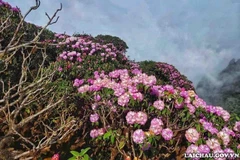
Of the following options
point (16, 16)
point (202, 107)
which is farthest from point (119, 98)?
point (16, 16)

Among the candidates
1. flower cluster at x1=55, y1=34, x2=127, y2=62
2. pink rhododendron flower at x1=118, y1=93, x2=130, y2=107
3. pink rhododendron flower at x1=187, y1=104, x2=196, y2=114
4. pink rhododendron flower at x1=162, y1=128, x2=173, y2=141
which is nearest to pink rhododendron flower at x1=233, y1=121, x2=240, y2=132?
pink rhododendron flower at x1=187, y1=104, x2=196, y2=114

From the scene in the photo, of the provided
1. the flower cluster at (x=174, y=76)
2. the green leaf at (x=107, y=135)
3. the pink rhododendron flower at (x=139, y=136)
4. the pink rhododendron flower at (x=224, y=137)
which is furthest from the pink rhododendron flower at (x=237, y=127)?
the flower cluster at (x=174, y=76)

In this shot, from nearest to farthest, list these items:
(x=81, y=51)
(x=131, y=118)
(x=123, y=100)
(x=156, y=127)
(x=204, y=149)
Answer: (x=204, y=149) < (x=156, y=127) < (x=131, y=118) < (x=123, y=100) < (x=81, y=51)

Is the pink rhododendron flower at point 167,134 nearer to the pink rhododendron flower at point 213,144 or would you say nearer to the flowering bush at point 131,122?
the flowering bush at point 131,122

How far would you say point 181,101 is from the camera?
4.45m

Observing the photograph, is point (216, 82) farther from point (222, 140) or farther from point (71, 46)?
point (222, 140)

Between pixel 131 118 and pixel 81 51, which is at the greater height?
pixel 81 51

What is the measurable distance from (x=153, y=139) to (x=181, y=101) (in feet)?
2.45

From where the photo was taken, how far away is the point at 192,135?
409cm

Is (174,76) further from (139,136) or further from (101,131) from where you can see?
(139,136)

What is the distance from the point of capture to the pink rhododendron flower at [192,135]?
407cm

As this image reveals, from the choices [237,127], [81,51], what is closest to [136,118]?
[237,127]

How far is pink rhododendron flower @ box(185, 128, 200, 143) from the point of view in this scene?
4.07 m

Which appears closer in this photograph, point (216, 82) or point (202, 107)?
point (202, 107)
